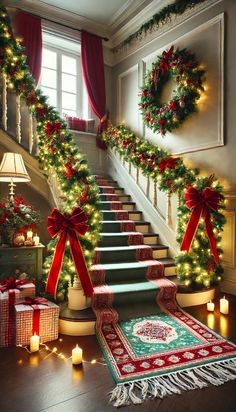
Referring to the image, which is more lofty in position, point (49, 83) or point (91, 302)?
point (49, 83)

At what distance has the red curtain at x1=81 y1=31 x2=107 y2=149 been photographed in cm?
621

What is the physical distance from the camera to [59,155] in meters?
→ 3.71

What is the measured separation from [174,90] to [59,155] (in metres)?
2.31

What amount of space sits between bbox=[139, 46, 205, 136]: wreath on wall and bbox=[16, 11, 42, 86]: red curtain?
2.15m

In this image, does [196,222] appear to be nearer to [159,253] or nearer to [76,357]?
[159,253]

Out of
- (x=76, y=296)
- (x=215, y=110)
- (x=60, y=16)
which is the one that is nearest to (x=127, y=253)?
(x=76, y=296)

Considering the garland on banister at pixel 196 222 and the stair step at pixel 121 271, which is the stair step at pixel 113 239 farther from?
the garland on banister at pixel 196 222

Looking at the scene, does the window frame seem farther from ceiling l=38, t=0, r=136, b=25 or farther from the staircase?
the staircase

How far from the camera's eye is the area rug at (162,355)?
1910mm

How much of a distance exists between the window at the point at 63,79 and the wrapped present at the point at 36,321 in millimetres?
4858

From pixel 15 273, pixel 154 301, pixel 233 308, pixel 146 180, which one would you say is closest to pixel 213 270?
pixel 233 308

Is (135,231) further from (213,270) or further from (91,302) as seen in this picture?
(91,302)

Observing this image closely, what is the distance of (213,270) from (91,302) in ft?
5.54

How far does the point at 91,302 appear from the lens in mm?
2932
